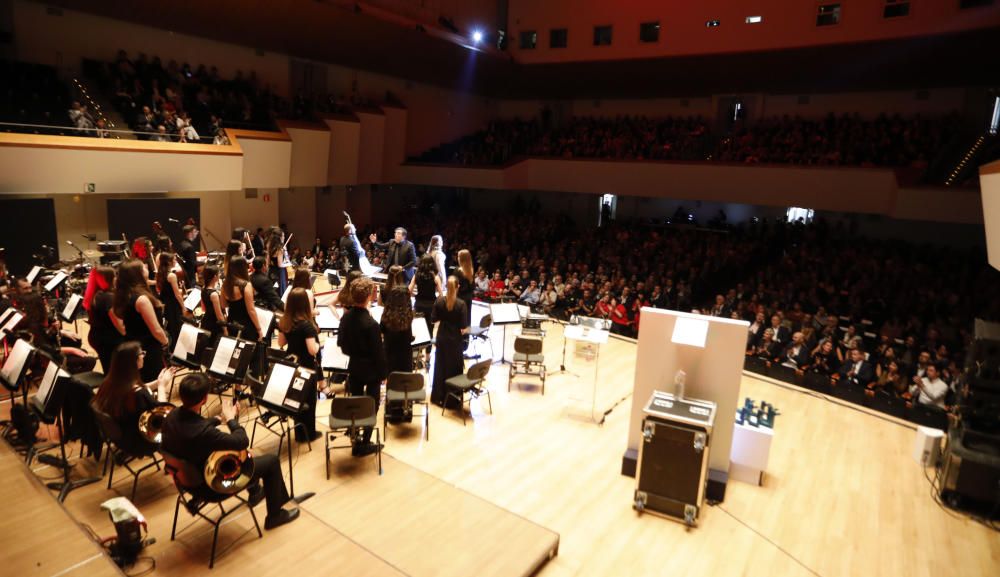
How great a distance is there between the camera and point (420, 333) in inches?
270

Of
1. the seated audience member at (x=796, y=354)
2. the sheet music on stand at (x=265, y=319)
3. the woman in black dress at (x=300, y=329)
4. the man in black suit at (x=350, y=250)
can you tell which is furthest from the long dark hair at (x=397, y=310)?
the seated audience member at (x=796, y=354)

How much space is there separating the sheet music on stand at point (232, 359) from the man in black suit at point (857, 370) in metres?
7.78

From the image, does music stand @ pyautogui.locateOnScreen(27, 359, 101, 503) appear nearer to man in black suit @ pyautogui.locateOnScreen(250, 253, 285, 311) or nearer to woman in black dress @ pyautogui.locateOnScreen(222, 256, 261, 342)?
woman in black dress @ pyautogui.locateOnScreen(222, 256, 261, 342)

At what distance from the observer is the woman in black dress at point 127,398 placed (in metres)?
4.16

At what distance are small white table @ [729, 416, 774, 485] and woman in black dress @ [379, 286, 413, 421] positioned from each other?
332cm

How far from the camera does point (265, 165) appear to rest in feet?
47.5

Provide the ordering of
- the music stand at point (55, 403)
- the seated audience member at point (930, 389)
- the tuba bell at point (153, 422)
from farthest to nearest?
the seated audience member at point (930, 389), the music stand at point (55, 403), the tuba bell at point (153, 422)

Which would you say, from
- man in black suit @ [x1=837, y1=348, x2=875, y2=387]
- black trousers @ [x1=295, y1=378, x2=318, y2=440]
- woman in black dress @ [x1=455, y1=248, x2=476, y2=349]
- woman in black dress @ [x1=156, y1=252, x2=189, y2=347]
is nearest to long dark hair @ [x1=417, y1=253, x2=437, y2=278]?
woman in black dress @ [x1=455, y1=248, x2=476, y2=349]

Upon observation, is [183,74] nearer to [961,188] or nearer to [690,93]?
[690,93]

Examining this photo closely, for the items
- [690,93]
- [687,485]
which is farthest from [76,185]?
[690,93]

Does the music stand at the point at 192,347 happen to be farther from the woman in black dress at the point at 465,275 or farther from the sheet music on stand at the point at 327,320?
the woman in black dress at the point at 465,275

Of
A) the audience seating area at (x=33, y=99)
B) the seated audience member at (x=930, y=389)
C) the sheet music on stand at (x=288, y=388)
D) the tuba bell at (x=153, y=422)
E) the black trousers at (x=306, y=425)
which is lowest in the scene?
the black trousers at (x=306, y=425)

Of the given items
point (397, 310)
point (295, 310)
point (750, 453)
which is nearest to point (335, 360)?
point (295, 310)

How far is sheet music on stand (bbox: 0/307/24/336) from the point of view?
6023 mm
